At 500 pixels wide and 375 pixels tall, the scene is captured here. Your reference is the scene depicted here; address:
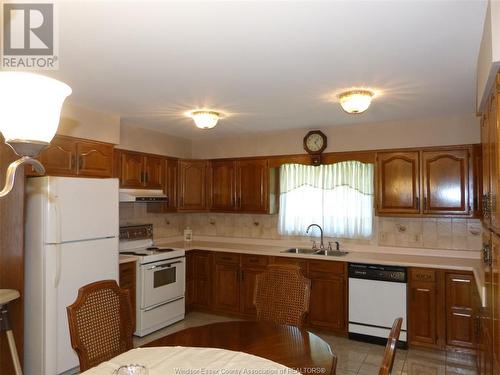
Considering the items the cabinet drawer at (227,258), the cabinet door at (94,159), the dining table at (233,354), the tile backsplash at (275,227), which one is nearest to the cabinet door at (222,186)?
the tile backsplash at (275,227)

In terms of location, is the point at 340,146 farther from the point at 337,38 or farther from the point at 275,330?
the point at 275,330

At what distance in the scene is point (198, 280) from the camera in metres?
4.79

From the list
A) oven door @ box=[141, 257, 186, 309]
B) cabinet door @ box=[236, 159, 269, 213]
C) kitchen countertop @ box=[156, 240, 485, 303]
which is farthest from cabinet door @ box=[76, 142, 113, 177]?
cabinet door @ box=[236, 159, 269, 213]

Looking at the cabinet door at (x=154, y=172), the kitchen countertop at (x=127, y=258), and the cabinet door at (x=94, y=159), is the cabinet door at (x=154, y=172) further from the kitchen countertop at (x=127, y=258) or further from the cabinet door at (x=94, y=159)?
the kitchen countertop at (x=127, y=258)

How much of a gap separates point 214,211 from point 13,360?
2.93 meters

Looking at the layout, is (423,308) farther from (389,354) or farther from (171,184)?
(171,184)

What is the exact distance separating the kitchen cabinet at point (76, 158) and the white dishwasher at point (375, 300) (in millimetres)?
2840

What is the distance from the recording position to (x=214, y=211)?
5.12 m

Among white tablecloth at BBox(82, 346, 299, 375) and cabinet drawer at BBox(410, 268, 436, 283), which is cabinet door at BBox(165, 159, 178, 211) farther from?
white tablecloth at BBox(82, 346, 299, 375)

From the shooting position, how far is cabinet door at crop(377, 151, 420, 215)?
3.90 metres

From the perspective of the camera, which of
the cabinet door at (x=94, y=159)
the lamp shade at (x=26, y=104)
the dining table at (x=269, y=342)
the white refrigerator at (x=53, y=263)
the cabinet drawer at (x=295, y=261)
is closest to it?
the lamp shade at (x=26, y=104)

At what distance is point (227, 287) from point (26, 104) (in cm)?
392

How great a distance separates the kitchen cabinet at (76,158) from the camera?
10.6ft

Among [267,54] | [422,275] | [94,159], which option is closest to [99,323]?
[267,54]
